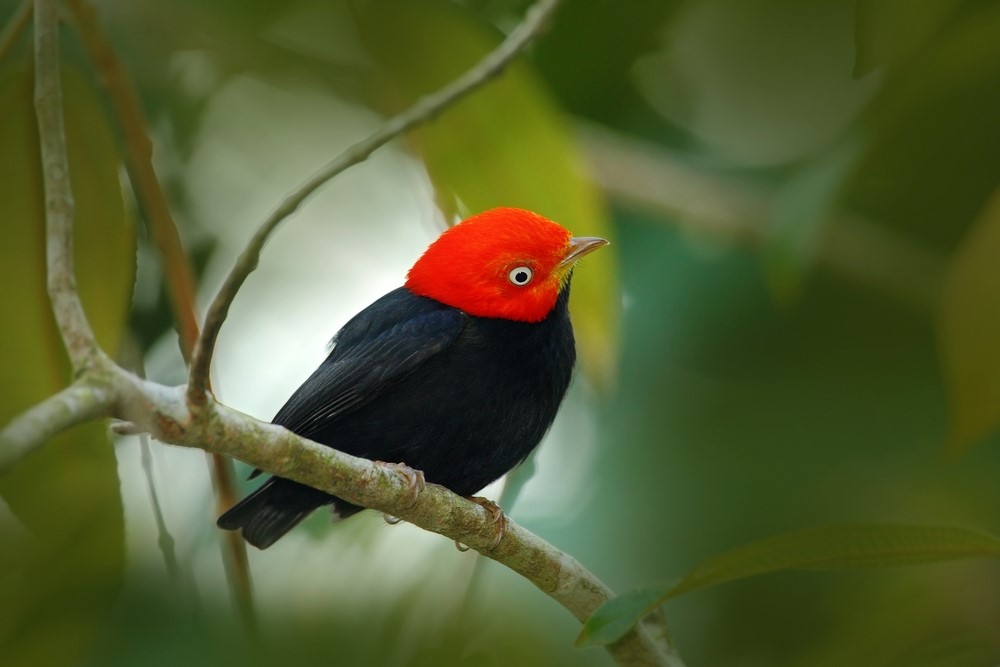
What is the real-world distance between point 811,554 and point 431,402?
144 cm

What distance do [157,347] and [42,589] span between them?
4.87ft

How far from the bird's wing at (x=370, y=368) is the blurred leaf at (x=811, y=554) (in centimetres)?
129

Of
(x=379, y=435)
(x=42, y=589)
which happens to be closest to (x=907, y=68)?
(x=379, y=435)

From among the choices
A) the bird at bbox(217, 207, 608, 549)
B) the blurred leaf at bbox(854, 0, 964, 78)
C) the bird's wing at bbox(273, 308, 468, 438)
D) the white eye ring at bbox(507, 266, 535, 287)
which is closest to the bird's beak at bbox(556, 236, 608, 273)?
the bird at bbox(217, 207, 608, 549)

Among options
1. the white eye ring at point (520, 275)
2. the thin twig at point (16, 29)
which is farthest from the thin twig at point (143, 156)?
the white eye ring at point (520, 275)

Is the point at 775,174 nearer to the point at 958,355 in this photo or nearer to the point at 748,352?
the point at 748,352

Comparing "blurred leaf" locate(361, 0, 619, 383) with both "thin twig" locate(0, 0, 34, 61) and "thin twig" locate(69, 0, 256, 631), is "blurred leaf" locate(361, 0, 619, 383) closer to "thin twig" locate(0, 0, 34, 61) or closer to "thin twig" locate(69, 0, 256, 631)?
"thin twig" locate(69, 0, 256, 631)

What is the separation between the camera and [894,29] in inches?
118

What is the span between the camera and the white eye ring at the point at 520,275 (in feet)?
12.7

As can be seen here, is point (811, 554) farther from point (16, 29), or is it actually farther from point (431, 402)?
point (16, 29)

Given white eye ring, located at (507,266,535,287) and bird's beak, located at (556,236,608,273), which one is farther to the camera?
white eye ring, located at (507,266,535,287)

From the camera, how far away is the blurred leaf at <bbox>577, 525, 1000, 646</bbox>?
100 inches

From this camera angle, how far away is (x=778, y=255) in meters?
3.18

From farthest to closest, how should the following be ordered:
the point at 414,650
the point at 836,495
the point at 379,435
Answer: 1. the point at 836,495
2. the point at 379,435
3. the point at 414,650
